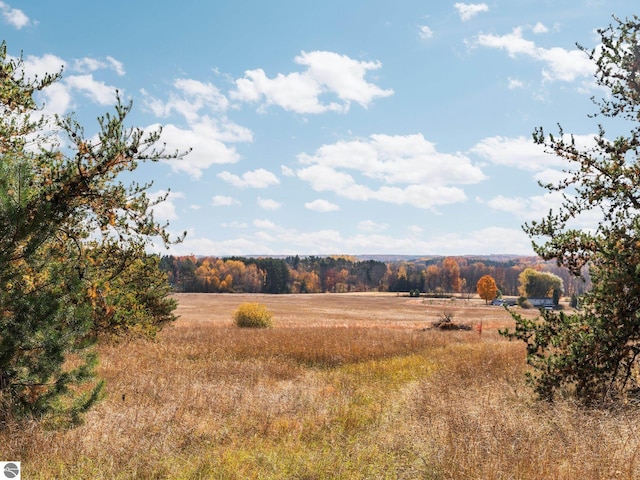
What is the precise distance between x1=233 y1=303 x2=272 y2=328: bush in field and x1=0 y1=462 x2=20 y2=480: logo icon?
26.6m

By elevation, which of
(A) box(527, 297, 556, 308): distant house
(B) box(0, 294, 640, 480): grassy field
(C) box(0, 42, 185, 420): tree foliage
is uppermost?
(C) box(0, 42, 185, 420): tree foliage

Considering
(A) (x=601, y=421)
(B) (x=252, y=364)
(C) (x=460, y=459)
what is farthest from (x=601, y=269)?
(B) (x=252, y=364)

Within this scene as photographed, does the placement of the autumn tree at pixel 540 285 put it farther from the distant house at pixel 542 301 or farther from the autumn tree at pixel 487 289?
the autumn tree at pixel 487 289

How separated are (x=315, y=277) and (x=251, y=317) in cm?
10453

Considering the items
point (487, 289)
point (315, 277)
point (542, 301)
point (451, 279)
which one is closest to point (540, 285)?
point (542, 301)

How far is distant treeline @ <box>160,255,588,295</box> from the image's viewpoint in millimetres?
117500

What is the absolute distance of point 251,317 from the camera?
1257 inches

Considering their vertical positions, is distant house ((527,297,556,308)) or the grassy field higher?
the grassy field

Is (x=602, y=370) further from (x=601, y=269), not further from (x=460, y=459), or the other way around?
(x=460, y=459)

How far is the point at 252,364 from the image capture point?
14031 millimetres

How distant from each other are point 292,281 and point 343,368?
120751 millimetres

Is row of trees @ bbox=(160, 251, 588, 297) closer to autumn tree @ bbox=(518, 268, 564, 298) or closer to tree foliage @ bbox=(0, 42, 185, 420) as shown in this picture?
autumn tree @ bbox=(518, 268, 564, 298)

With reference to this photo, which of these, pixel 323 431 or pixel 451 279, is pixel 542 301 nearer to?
pixel 451 279

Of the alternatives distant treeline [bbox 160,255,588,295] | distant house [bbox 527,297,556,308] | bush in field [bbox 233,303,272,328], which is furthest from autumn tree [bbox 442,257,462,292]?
bush in field [bbox 233,303,272,328]
